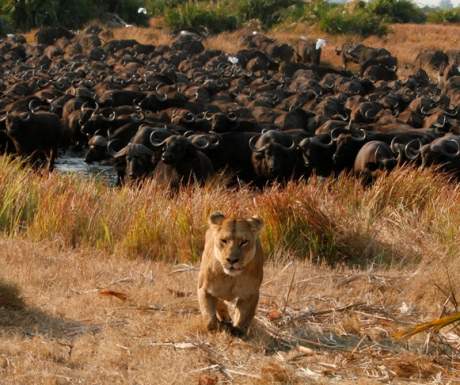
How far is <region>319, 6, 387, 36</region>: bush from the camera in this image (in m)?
56.5

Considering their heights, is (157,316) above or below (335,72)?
above

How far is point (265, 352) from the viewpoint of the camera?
7043 millimetres

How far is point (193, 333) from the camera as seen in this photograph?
728 cm

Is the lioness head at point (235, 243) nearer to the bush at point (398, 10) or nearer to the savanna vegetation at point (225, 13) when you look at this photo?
the savanna vegetation at point (225, 13)

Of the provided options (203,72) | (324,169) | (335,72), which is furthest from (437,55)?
(324,169)

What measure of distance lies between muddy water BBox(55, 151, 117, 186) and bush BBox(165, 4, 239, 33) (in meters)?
34.9

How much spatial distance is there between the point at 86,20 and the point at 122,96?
34.7 meters

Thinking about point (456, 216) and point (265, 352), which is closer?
point (265, 352)

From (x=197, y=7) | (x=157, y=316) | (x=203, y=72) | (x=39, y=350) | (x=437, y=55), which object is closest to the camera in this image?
(x=39, y=350)

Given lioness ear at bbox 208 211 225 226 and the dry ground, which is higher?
lioness ear at bbox 208 211 225 226

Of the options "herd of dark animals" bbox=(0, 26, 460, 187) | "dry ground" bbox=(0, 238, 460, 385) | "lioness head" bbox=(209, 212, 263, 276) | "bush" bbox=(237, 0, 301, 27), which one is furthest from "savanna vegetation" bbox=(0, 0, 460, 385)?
"bush" bbox=(237, 0, 301, 27)

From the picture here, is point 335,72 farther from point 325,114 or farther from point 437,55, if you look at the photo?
point 325,114

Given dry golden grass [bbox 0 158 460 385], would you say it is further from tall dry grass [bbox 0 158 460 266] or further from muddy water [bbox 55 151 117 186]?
muddy water [bbox 55 151 117 186]

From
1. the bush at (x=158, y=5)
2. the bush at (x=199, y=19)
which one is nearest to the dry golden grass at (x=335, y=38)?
the bush at (x=199, y=19)
